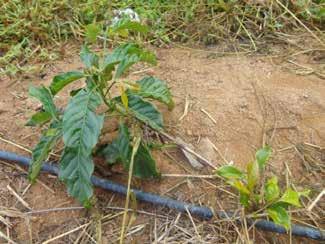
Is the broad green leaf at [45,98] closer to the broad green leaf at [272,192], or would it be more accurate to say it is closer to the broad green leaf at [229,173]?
the broad green leaf at [229,173]

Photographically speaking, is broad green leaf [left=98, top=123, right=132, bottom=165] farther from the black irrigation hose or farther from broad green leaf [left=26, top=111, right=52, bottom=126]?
broad green leaf [left=26, top=111, right=52, bottom=126]

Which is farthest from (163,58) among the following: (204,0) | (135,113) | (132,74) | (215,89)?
(135,113)

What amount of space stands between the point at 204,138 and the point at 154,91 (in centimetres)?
25

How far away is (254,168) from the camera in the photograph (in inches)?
55.2

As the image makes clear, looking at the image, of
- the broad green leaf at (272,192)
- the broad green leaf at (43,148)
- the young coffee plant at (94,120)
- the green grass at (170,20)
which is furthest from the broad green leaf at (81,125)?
the green grass at (170,20)

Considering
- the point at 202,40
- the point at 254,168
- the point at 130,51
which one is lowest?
the point at 202,40

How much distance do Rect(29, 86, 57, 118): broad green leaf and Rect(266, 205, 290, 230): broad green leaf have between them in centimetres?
74

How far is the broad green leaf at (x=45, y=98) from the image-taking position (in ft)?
4.99

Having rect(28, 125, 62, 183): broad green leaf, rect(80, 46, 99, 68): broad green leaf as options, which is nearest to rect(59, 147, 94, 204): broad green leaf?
rect(28, 125, 62, 183): broad green leaf

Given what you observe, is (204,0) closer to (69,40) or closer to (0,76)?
(69,40)

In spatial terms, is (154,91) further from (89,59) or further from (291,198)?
(291,198)

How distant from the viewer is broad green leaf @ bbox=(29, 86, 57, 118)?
4.99ft

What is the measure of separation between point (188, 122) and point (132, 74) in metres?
0.43

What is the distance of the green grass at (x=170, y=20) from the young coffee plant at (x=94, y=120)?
766 millimetres
